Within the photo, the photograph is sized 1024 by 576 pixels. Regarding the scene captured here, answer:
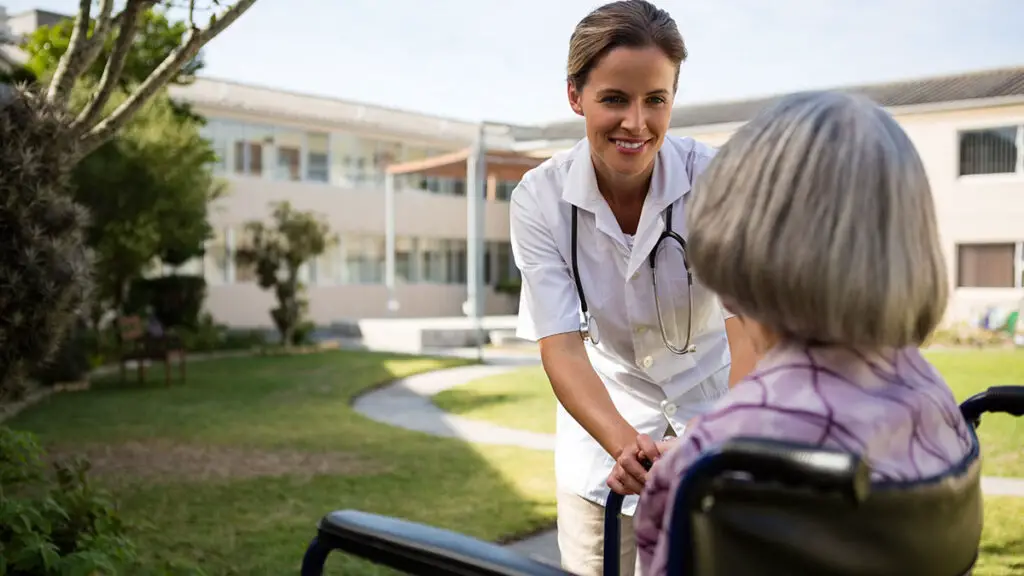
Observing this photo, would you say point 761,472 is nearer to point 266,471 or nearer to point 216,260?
point 266,471

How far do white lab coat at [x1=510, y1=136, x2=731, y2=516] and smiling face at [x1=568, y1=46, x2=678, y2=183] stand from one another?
11cm

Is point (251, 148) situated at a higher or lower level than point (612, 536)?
higher

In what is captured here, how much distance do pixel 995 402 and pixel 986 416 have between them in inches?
371

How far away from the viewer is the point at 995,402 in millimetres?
1626

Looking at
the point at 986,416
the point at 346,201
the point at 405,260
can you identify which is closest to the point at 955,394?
the point at 986,416

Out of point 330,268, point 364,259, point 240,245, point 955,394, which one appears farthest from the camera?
point 364,259

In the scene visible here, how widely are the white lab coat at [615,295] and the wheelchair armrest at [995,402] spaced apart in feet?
2.18

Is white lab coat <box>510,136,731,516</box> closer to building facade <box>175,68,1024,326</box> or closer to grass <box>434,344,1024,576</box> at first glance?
grass <box>434,344,1024,576</box>

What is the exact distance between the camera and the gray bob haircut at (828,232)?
3.62 feet

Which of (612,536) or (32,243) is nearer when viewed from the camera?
(612,536)

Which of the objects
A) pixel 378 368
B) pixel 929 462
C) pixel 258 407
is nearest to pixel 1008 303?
pixel 378 368

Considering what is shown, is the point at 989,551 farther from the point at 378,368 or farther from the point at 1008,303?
the point at 1008,303

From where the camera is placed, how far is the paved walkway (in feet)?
21.9

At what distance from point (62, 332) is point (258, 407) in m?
7.84
